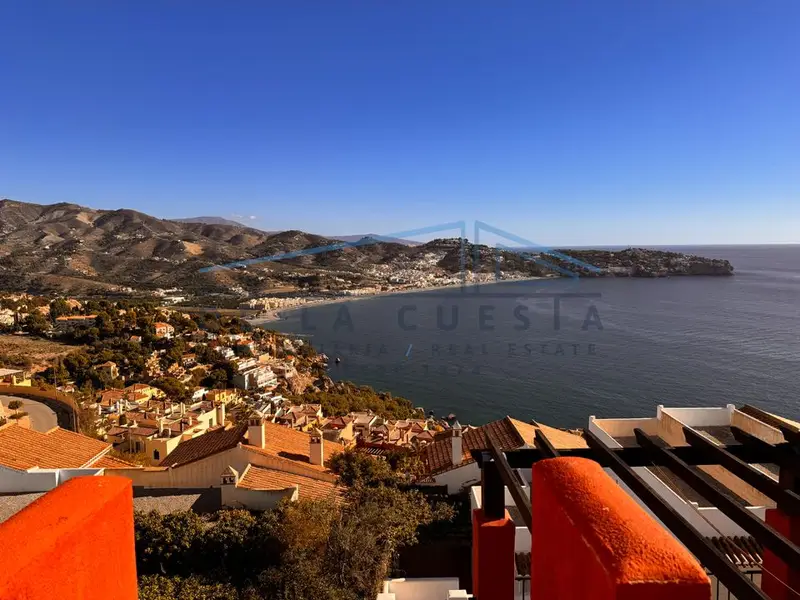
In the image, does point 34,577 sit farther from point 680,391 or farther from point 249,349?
point 249,349

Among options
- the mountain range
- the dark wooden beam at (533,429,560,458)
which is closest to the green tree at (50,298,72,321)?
the mountain range

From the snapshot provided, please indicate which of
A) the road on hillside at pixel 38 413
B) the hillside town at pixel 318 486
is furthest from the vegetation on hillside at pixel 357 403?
the road on hillside at pixel 38 413

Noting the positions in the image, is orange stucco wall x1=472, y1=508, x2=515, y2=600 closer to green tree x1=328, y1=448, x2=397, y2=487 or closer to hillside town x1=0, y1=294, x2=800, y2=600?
hillside town x1=0, y1=294, x2=800, y2=600

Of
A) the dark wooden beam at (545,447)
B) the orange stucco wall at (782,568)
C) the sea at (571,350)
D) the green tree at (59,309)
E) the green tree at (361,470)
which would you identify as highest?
the dark wooden beam at (545,447)

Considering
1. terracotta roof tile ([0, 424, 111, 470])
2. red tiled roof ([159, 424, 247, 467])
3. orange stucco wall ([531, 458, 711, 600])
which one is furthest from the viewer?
red tiled roof ([159, 424, 247, 467])

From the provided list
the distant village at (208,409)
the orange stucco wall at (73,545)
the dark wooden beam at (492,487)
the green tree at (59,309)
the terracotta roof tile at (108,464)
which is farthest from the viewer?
the green tree at (59,309)

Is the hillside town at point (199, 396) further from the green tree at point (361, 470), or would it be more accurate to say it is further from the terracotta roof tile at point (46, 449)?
the terracotta roof tile at point (46, 449)

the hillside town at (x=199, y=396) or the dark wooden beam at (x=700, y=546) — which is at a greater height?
the dark wooden beam at (x=700, y=546)
